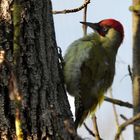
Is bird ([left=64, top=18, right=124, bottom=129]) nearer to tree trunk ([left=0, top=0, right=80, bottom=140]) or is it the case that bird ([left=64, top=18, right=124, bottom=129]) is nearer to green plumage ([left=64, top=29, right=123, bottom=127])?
green plumage ([left=64, top=29, right=123, bottom=127])

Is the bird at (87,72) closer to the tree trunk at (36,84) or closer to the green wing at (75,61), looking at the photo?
the green wing at (75,61)

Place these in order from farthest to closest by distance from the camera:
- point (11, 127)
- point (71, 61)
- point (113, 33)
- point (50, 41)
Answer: point (113, 33) → point (71, 61) → point (50, 41) → point (11, 127)

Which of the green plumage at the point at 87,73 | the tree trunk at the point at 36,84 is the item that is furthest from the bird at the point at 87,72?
the tree trunk at the point at 36,84

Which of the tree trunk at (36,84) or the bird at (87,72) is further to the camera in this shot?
the bird at (87,72)

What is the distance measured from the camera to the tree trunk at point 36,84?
81.2 inches

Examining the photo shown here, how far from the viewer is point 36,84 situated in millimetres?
2174

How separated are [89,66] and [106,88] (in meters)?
0.23

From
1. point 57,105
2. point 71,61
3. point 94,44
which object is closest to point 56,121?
point 57,105

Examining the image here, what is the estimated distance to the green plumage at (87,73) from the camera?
3378 mm

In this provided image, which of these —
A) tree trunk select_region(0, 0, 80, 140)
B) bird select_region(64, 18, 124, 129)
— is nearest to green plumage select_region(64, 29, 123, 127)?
bird select_region(64, 18, 124, 129)

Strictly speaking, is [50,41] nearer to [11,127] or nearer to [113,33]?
[11,127]

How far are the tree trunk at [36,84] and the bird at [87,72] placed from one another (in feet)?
2.95

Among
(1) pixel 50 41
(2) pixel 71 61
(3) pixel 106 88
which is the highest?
(1) pixel 50 41

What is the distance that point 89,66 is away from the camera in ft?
11.4
